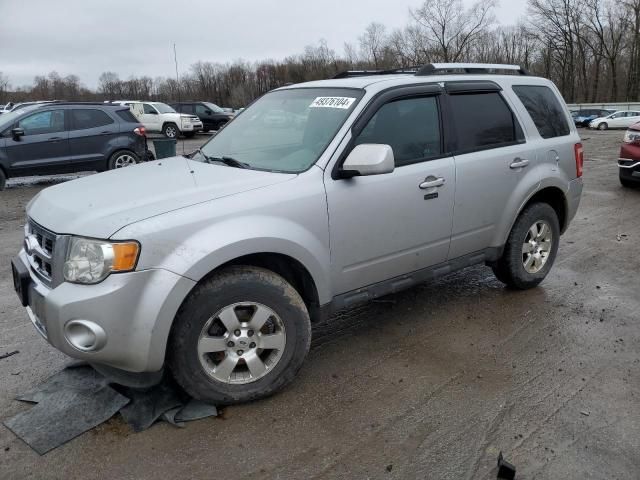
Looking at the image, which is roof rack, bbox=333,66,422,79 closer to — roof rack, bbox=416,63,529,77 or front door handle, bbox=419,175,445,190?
roof rack, bbox=416,63,529,77

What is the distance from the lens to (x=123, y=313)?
2709 millimetres

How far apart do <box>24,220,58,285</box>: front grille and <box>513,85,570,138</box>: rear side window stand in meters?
3.82

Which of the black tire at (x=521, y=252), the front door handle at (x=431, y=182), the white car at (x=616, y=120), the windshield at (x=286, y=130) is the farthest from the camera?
the white car at (x=616, y=120)

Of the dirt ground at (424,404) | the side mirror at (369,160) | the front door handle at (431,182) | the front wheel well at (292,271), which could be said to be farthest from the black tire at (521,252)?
the front wheel well at (292,271)

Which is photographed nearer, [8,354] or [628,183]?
[8,354]

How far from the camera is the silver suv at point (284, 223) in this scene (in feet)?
9.04

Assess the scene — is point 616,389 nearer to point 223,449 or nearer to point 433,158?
point 433,158

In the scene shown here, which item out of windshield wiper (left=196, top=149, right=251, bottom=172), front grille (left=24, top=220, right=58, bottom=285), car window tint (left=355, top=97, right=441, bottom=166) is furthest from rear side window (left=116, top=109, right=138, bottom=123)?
car window tint (left=355, top=97, right=441, bottom=166)

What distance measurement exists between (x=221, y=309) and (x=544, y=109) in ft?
11.7

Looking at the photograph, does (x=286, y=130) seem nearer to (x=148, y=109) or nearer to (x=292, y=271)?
(x=292, y=271)

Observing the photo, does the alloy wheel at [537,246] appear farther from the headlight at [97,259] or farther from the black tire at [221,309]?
the headlight at [97,259]

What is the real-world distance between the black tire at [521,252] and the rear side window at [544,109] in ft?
2.23

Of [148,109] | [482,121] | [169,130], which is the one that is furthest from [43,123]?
[148,109]

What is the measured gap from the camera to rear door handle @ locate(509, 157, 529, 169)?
175 inches
